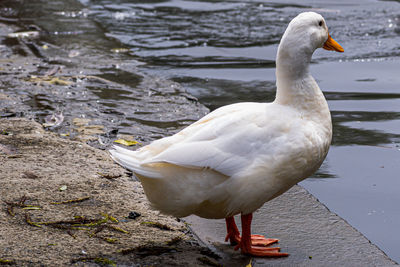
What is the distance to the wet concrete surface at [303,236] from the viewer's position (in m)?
3.18

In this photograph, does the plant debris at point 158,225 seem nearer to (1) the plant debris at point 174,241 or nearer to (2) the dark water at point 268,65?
(1) the plant debris at point 174,241

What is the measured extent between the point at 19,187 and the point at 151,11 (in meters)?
8.01

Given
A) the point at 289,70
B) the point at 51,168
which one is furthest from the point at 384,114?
the point at 51,168

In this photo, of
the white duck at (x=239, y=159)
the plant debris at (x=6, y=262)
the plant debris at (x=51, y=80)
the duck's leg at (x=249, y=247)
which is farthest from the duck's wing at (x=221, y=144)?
the plant debris at (x=51, y=80)

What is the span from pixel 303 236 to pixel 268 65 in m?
4.39

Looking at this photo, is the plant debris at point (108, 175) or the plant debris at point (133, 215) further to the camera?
the plant debris at point (108, 175)

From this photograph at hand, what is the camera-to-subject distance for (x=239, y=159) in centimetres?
303

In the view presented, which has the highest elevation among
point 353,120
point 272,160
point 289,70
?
point 289,70

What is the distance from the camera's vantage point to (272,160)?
3029 mm

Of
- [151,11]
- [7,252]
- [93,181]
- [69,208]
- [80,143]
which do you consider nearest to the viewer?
[7,252]

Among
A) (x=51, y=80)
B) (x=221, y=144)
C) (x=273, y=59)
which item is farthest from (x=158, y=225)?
(x=273, y=59)

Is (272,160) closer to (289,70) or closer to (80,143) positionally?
(289,70)

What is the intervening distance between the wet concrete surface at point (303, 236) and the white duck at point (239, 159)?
123 mm

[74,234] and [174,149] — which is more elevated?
[174,149]
